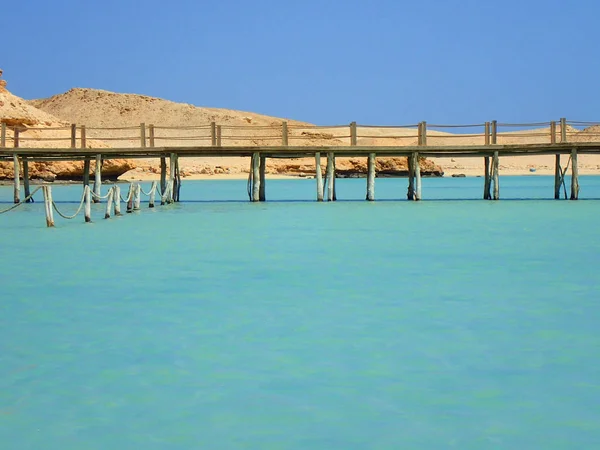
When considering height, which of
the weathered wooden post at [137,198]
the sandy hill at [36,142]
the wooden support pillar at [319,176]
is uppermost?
the sandy hill at [36,142]

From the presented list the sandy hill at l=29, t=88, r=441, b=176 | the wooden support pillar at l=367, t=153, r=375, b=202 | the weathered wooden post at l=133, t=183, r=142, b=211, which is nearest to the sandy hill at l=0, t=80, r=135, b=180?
the sandy hill at l=29, t=88, r=441, b=176

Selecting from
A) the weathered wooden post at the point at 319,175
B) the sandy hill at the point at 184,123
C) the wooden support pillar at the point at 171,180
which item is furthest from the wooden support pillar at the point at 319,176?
the sandy hill at the point at 184,123

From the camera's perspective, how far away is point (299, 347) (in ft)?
28.2

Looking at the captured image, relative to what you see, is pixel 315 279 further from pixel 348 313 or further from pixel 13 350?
pixel 13 350

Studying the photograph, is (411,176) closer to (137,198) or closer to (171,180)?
(171,180)

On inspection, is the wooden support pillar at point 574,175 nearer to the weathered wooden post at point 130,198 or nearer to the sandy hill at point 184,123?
the weathered wooden post at point 130,198

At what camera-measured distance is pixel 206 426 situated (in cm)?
641

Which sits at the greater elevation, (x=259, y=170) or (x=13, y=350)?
(x=259, y=170)

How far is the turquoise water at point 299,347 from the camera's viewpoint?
20.9ft

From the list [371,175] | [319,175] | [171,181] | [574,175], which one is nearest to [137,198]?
[171,181]

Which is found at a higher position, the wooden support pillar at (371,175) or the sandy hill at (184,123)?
the sandy hill at (184,123)

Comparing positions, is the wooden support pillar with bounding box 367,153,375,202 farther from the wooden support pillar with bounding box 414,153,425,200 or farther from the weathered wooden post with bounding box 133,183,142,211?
the weathered wooden post with bounding box 133,183,142,211

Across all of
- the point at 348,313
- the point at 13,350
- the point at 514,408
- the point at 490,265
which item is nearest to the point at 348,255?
the point at 490,265

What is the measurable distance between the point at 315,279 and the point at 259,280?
816 millimetres
